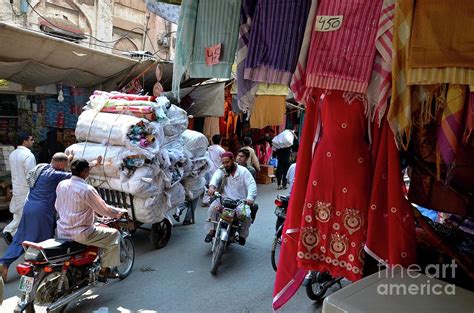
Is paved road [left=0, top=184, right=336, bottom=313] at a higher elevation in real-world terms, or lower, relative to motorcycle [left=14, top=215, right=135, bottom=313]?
lower

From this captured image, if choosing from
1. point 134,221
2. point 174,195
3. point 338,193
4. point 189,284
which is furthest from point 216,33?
point 174,195

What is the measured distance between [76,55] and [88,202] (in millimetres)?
3678

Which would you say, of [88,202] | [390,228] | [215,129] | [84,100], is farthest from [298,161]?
[215,129]

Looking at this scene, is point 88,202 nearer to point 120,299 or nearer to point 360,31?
point 120,299

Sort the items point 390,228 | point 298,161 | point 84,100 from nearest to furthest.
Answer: point 390,228 → point 298,161 → point 84,100

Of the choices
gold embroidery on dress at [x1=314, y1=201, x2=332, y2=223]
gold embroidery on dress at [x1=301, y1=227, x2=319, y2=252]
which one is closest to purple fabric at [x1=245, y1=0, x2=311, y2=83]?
gold embroidery on dress at [x1=314, y1=201, x2=332, y2=223]

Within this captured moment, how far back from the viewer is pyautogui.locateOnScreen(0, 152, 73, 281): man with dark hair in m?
4.97

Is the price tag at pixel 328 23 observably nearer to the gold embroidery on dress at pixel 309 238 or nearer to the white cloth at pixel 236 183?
the gold embroidery on dress at pixel 309 238

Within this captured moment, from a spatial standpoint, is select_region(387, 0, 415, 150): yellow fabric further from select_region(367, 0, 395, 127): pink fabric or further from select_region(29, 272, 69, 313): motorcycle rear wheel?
select_region(29, 272, 69, 313): motorcycle rear wheel

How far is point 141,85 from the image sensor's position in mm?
8898

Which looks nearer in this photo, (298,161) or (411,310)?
(411,310)

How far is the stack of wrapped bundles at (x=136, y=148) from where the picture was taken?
5.50 m

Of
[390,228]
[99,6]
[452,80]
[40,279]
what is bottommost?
[40,279]

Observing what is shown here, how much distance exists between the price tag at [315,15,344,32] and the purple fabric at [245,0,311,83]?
14 cm
